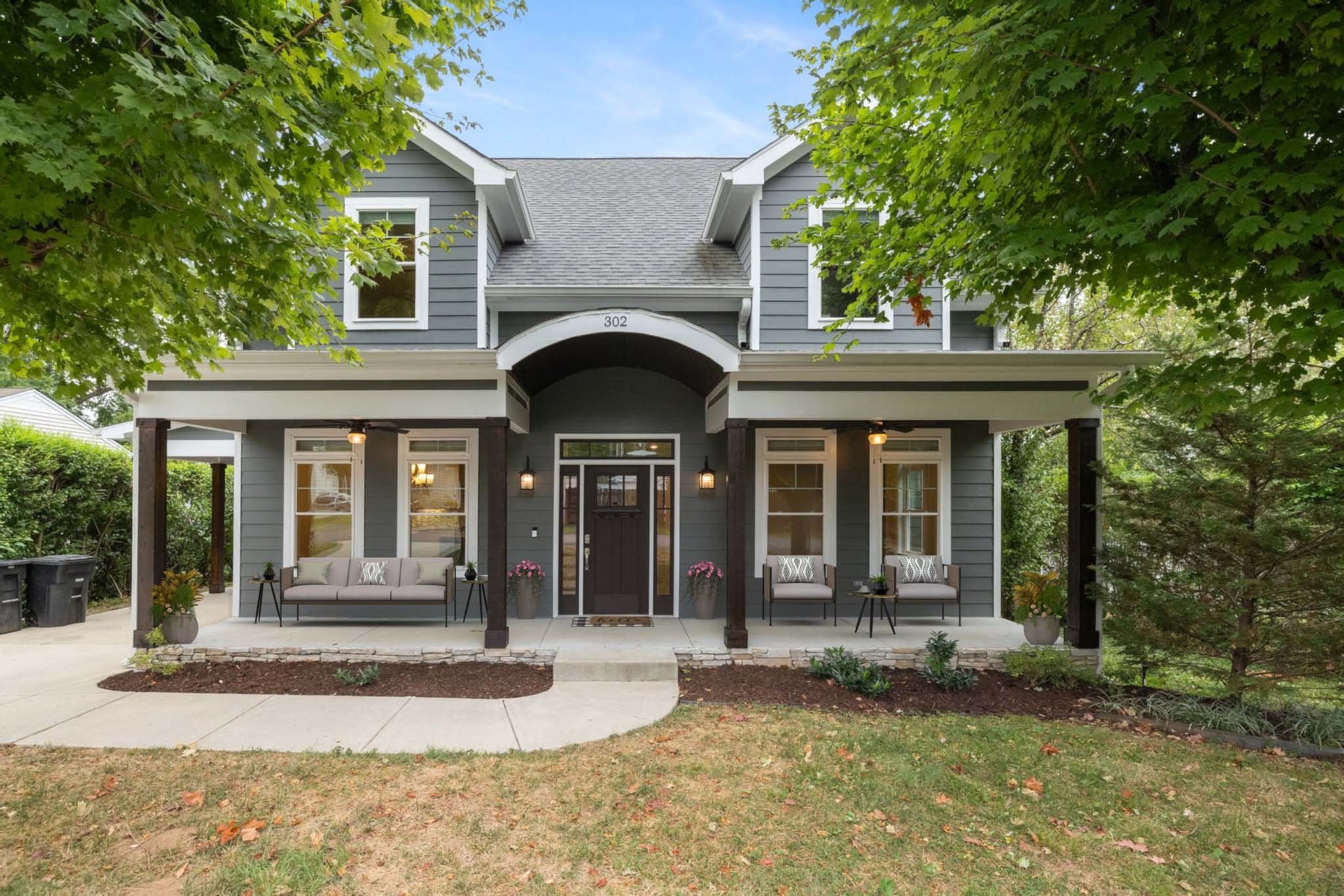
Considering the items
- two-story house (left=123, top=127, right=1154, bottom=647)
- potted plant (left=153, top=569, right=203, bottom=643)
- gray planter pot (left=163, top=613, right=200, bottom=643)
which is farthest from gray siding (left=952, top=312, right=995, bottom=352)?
gray planter pot (left=163, top=613, right=200, bottom=643)

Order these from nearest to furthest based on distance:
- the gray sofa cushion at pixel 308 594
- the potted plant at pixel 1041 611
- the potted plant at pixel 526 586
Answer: the potted plant at pixel 1041 611
the gray sofa cushion at pixel 308 594
the potted plant at pixel 526 586

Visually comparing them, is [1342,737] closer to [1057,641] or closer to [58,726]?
[1057,641]

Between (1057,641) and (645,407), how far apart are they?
17.6 ft

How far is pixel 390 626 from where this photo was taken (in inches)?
305

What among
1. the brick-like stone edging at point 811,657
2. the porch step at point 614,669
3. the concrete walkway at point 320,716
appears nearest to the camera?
the concrete walkway at point 320,716

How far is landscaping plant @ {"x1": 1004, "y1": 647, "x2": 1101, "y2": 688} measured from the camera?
20.2 ft

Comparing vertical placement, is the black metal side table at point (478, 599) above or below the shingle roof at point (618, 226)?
below

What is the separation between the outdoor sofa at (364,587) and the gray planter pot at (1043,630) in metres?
6.38

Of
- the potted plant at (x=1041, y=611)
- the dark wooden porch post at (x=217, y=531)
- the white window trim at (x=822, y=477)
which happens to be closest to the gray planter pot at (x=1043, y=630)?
the potted plant at (x=1041, y=611)

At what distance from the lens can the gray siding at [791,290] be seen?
7824 mm

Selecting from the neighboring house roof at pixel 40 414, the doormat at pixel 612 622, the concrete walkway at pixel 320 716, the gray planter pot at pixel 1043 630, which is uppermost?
the neighboring house roof at pixel 40 414

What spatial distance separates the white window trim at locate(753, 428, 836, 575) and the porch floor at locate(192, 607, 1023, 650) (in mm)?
981

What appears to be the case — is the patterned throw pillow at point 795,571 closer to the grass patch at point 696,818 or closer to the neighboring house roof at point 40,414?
the grass patch at point 696,818

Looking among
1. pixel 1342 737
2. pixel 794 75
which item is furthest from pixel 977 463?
pixel 794 75
